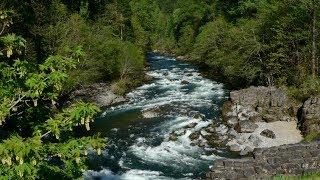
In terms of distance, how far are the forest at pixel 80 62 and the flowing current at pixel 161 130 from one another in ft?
7.09

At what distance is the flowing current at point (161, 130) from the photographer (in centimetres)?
2533

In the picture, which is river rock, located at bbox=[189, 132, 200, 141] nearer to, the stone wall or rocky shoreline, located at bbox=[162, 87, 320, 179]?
rocky shoreline, located at bbox=[162, 87, 320, 179]

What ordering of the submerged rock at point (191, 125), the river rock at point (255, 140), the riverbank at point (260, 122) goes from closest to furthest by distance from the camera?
the river rock at point (255, 140), the riverbank at point (260, 122), the submerged rock at point (191, 125)

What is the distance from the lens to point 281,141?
29328mm

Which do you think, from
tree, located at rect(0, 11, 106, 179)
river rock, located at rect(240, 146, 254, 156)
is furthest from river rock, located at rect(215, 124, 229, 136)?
tree, located at rect(0, 11, 106, 179)

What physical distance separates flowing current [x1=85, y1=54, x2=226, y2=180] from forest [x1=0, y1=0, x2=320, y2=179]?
216 cm

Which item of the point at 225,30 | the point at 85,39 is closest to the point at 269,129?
the point at 85,39

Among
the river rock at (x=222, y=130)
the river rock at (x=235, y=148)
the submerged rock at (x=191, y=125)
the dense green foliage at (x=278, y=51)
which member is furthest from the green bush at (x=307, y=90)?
the river rock at (x=235, y=148)

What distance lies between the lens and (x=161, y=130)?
33000 millimetres

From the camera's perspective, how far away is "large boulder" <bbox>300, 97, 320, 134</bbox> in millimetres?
29672

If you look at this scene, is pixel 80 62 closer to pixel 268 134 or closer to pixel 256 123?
pixel 256 123

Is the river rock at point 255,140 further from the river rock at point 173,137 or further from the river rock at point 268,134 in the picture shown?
the river rock at point 173,137

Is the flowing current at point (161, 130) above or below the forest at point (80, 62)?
below

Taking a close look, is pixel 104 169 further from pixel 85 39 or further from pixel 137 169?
pixel 85 39
